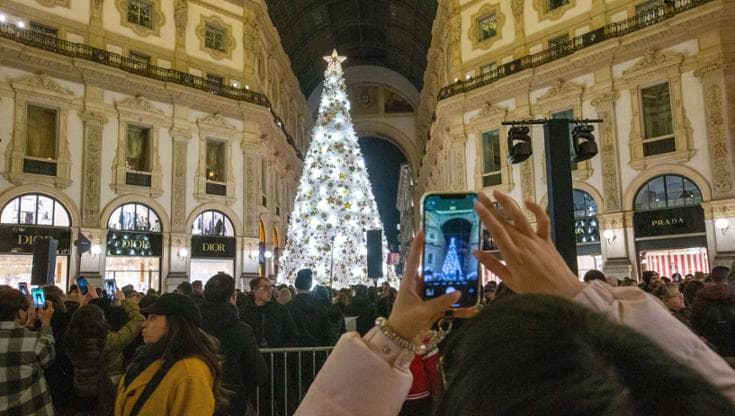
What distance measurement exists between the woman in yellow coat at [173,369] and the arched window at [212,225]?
2307cm

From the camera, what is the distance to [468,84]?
27.2 meters

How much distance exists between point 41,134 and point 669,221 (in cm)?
2542

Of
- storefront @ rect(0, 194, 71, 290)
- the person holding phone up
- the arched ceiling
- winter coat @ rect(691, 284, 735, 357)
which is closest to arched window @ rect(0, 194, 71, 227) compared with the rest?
storefront @ rect(0, 194, 71, 290)

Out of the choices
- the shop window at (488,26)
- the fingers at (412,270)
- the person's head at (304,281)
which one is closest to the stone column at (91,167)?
the person's head at (304,281)

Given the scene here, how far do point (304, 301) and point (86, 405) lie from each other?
3060 millimetres

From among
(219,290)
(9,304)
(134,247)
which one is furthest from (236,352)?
(134,247)

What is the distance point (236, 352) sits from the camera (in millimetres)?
4887

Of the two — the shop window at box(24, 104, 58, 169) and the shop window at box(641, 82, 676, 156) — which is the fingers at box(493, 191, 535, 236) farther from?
the shop window at box(24, 104, 58, 169)

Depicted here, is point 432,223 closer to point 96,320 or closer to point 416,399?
point 416,399

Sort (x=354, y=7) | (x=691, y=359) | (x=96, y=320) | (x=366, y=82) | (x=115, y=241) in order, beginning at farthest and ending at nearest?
(x=366, y=82) < (x=354, y=7) < (x=115, y=241) < (x=96, y=320) < (x=691, y=359)

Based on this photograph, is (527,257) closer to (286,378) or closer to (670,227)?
(286,378)

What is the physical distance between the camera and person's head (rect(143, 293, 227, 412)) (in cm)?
339

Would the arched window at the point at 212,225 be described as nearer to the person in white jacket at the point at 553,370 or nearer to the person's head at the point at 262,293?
the person's head at the point at 262,293

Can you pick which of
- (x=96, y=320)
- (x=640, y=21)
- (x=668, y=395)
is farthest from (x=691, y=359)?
(x=640, y=21)
